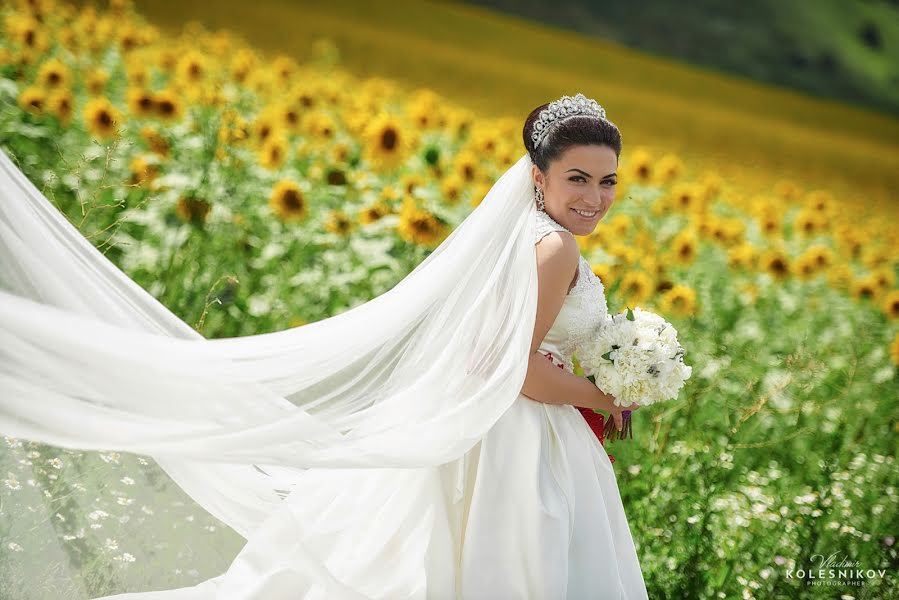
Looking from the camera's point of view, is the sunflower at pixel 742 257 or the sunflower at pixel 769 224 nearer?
the sunflower at pixel 742 257

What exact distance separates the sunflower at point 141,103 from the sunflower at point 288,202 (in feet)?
2.86

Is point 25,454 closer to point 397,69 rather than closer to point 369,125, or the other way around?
point 369,125

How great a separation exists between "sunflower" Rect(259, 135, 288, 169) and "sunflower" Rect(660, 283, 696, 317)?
1.98m

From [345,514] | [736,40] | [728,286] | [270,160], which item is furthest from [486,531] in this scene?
[736,40]

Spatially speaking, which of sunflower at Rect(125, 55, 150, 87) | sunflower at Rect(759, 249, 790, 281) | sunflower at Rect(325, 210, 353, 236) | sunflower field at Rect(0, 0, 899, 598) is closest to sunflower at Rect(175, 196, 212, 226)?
sunflower field at Rect(0, 0, 899, 598)

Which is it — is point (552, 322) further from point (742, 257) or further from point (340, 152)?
point (742, 257)

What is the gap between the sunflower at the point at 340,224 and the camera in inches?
181

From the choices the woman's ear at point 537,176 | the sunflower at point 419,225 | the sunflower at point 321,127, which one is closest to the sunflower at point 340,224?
the sunflower at point 419,225

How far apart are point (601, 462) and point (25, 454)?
1492mm

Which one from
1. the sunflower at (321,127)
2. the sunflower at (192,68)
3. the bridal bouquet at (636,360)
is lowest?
the bridal bouquet at (636,360)

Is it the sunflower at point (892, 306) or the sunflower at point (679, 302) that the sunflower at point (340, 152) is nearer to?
the sunflower at point (679, 302)

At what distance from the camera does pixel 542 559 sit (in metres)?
2.46

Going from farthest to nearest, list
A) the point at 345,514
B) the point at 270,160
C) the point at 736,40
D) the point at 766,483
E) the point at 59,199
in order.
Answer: the point at 736,40, the point at 270,160, the point at 59,199, the point at 766,483, the point at 345,514

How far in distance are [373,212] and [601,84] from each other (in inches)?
493
